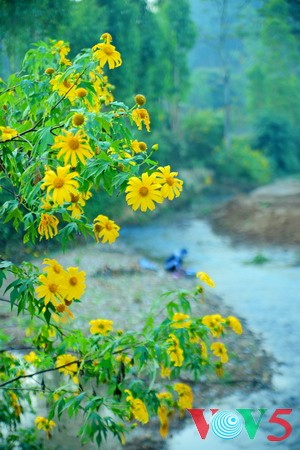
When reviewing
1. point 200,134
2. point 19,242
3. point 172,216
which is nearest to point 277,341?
point 19,242

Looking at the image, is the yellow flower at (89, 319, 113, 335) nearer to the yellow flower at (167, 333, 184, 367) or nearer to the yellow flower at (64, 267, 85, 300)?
the yellow flower at (167, 333, 184, 367)

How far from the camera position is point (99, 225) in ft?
4.62

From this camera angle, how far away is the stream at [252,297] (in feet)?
9.31

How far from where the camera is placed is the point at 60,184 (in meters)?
1.23

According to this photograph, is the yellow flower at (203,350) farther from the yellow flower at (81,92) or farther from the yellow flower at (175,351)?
the yellow flower at (81,92)

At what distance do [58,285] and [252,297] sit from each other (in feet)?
13.9

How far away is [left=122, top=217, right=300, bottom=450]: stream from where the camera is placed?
2.84 meters

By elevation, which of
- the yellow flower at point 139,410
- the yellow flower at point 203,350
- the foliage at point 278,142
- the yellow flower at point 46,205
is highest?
the foliage at point 278,142

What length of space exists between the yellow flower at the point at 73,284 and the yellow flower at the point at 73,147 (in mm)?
294

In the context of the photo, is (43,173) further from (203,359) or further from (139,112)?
(203,359)

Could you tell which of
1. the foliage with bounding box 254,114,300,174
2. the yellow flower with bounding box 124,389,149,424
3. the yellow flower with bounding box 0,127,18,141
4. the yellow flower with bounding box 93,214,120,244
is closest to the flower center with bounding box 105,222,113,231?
the yellow flower with bounding box 93,214,120,244

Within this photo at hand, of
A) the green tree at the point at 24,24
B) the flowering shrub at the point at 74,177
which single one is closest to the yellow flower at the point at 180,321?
the flowering shrub at the point at 74,177

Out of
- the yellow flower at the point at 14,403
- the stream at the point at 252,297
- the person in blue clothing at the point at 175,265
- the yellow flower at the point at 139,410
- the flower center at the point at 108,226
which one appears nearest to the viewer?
the flower center at the point at 108,226

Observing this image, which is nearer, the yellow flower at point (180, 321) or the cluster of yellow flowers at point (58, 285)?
the cluster of yellow flowers at point (58, 285)
